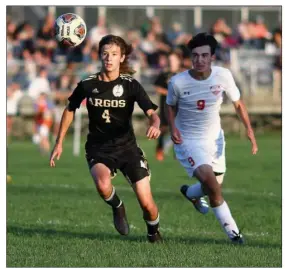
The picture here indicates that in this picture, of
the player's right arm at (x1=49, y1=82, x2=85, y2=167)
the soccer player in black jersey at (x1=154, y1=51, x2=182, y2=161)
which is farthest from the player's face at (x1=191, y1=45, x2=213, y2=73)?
the soccer player in black jersey at (x1=154, y1=51, x2=182, y2=161)

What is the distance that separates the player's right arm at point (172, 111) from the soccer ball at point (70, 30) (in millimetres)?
1130

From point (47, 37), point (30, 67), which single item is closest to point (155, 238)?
point (30, 67)

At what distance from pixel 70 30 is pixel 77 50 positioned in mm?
19326

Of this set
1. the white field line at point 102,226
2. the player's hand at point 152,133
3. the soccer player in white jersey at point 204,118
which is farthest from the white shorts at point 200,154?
the player's hand at point 152,133

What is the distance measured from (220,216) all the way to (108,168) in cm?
129

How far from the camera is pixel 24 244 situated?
1020 cm

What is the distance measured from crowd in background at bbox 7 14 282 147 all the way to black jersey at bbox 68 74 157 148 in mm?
18134

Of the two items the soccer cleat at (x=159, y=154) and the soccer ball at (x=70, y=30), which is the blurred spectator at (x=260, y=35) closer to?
the soccer cleat at (x=159, y=154)

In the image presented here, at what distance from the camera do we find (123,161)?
34.4 feet

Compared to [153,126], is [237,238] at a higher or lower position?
lower

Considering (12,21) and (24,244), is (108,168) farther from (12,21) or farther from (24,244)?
(12,21)

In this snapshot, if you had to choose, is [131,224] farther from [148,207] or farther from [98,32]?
[98,32]

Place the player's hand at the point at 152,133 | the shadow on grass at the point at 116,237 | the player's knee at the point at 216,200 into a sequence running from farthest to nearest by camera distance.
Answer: the player's knee at the point at 216,200 → the shadow on grass at the point at 116,237 → the player's hand at the point at 152,133

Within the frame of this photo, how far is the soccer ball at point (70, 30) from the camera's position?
→ 11055 millimetres
